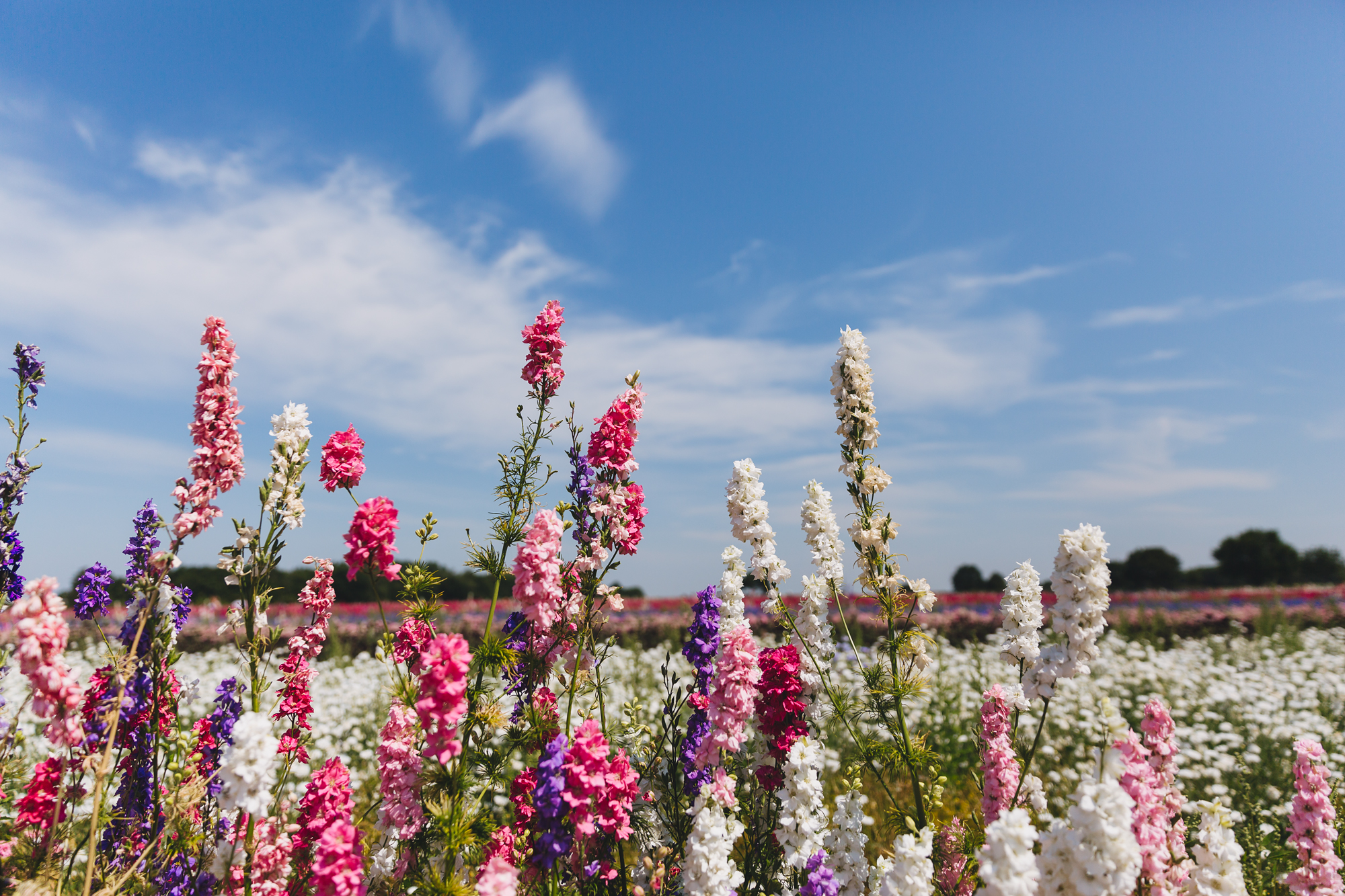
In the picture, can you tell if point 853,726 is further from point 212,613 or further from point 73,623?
point 73,623

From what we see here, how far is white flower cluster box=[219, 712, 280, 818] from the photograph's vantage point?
2465mm

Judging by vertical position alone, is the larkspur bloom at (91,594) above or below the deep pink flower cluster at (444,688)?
above

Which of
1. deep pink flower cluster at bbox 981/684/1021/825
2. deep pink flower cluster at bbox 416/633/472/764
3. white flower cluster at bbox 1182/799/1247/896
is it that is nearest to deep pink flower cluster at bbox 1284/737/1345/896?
white flower cluster at bbox 1182/799/1247/896

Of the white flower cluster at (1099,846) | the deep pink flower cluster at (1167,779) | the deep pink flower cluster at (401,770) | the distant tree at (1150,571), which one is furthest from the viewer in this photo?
the distant tree at (1150,571)

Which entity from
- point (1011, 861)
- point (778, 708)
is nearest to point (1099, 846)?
point (1011, 861)

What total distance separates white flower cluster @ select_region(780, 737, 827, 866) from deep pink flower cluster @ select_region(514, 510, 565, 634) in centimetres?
132

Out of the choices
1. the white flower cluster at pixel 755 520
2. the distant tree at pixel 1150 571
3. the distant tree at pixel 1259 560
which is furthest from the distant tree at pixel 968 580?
the white flower cluster at pixel 755 520

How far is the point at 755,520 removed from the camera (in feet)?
12.9

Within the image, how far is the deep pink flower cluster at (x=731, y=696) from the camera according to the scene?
3174 mm

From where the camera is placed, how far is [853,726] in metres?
3.80

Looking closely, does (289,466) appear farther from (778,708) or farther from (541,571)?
(778,708)

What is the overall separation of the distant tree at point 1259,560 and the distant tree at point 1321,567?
4.05 ft

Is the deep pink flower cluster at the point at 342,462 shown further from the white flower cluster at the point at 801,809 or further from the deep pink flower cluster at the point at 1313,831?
the deep pink flower cluster at the point at 1313,831

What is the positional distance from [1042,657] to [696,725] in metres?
1.59
